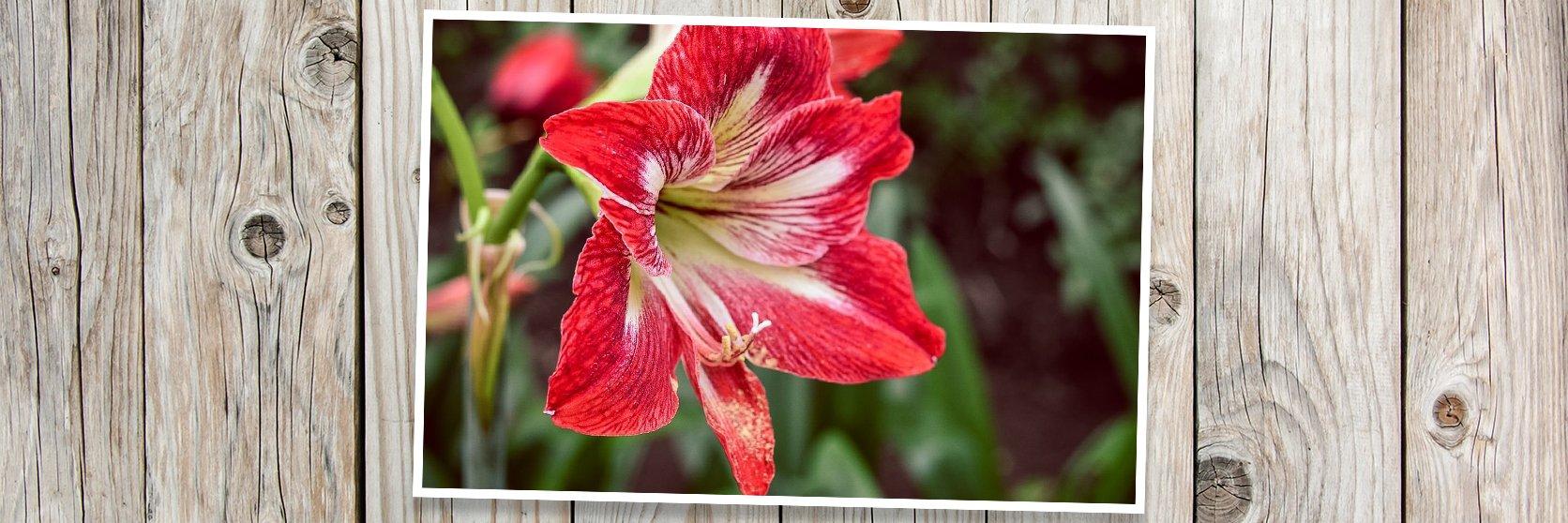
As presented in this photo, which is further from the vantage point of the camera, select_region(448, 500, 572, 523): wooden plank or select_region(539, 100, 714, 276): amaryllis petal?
select_region(448, 500, 572, 523): wooden plank

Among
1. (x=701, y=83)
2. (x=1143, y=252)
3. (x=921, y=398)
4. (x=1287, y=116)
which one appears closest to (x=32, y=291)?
(x=701, y=83)

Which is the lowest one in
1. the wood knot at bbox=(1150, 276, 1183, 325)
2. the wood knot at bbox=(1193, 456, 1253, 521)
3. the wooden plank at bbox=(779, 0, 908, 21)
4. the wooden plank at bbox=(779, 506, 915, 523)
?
the wooden plank at bbox=(779, 506, 915, 523)

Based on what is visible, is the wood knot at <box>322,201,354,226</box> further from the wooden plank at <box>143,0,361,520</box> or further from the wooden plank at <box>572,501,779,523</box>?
the wooden plank at <box>572,501,779,523</box>

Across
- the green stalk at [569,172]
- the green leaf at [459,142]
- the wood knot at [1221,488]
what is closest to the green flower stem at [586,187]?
the green stalk at [569,172]

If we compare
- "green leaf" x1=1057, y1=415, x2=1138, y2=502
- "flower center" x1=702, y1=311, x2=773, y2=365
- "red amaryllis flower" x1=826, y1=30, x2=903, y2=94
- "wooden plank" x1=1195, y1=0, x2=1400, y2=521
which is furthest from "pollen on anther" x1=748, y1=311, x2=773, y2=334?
"wooden plank" x1=1195, y1=0, x2=1400, y2=521

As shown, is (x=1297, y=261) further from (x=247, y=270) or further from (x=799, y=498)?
(x=247, y=270)

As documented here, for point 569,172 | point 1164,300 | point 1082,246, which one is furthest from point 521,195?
point 1164,300
